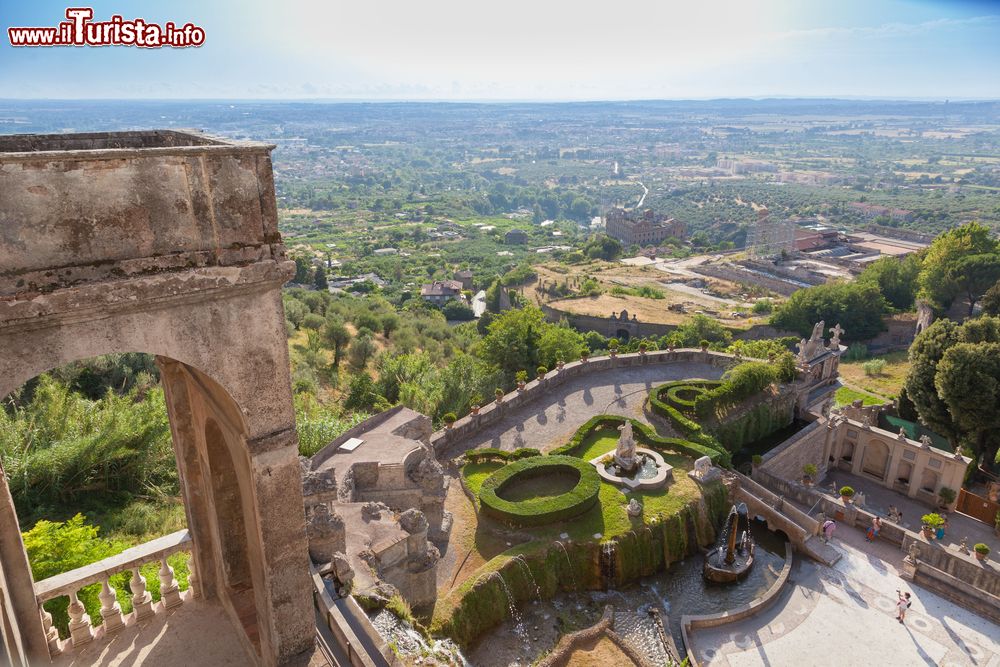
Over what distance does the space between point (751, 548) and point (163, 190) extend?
950 inches

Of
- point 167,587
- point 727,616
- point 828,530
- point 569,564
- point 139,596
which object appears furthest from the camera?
point 828,530

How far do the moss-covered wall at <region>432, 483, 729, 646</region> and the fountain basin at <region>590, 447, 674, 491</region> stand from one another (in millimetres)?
1414

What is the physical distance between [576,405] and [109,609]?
75.4 ft

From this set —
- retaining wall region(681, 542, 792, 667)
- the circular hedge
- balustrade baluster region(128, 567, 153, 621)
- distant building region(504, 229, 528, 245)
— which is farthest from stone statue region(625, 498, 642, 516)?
distant building region(504, 229, 528, 245)

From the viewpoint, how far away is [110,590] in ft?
33.9

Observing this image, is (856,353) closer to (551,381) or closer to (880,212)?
(551,381)

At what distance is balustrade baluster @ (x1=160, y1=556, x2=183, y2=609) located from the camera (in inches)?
435

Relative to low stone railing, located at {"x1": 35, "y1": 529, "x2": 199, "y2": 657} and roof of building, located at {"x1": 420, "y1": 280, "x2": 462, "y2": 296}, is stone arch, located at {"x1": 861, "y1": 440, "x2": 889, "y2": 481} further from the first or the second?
roof of building, located at {"x1": 420, "y1": 280, "x2": 462, "y2": 296}

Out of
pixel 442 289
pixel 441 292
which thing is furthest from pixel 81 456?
pixel 442 289

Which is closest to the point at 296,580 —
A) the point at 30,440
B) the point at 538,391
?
the point at 30,440

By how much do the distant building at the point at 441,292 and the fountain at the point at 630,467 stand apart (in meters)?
67.3

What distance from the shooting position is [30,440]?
17938 mm

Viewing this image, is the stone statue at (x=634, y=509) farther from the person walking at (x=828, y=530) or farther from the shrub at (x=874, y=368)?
the shrub at (x=874, y=368)

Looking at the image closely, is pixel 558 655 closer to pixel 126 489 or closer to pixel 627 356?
pixel 126 489
